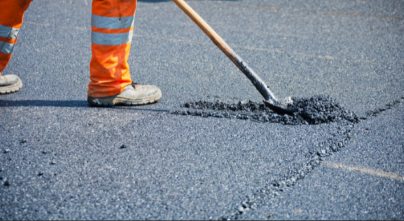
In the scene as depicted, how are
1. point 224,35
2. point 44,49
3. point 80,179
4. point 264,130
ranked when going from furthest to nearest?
point 224,35 → point 44,49 → point 264,130 → point 80,179

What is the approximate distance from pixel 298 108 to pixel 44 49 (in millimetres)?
3071

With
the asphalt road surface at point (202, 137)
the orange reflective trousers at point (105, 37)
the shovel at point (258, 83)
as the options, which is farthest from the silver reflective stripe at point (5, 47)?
the shovel at point (258, 83)

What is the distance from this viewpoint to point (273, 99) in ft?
10.2

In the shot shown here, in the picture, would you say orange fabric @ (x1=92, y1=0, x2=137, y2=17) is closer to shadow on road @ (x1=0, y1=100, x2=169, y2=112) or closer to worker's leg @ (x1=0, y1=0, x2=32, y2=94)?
worker's leg @ (x1=0, y1=0, x2=32, y2=94)

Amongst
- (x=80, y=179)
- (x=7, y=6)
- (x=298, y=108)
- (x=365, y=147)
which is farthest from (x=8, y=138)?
(x=365, y=147)

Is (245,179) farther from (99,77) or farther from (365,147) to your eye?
(99,77)

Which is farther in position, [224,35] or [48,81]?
[224,35]

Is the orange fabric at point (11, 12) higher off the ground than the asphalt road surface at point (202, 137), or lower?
higher

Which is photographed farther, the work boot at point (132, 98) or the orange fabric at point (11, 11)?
the work boot at point (132, 98)

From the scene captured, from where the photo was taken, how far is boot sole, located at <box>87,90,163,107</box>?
127 inches

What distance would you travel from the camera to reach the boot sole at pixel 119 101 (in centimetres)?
323

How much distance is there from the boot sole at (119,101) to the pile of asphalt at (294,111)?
28 centimetres

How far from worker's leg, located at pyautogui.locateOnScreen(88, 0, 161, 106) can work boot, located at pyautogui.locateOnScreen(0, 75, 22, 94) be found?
31.5 inches

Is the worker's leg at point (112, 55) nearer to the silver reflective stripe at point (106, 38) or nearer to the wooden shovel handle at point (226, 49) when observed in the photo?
the silver reflective stripe at point (106, 38)
